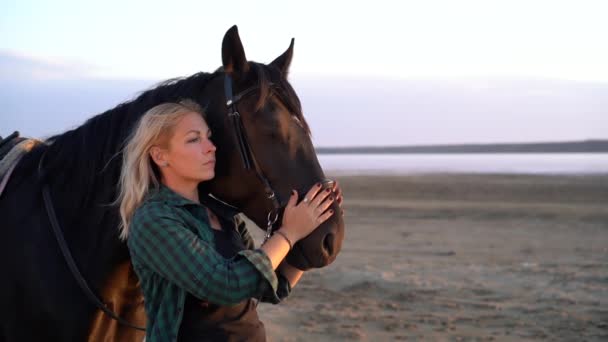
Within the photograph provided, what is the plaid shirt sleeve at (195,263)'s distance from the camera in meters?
1.98

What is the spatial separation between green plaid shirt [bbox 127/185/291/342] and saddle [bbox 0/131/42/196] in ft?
2.93

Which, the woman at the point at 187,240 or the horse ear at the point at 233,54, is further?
the horse ear at the point at 233,54

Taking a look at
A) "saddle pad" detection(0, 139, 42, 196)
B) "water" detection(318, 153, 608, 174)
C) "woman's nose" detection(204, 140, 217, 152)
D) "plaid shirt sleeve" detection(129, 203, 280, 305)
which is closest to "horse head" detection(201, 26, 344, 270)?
"woman's nose" detection(204, 140, 217, 152)

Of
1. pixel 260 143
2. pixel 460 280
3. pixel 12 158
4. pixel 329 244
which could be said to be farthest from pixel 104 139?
pixel 460 280

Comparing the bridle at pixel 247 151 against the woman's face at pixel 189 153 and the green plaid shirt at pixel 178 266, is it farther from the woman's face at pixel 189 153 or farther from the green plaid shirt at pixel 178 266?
the green plaid shirt at pixel 178 266

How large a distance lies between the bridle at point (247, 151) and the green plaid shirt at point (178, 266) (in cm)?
24

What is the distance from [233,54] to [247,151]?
1.23 ft

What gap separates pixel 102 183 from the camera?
2.59 meters

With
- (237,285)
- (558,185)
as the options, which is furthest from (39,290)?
(558,185)

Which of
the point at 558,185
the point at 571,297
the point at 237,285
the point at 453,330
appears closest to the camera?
the point at 237,285

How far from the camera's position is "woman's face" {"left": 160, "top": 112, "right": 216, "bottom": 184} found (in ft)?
7.24

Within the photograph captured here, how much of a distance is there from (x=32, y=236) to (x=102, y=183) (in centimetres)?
34

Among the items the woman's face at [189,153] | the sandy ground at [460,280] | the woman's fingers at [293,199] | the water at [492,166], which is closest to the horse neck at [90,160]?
the woman's face at [189,153]

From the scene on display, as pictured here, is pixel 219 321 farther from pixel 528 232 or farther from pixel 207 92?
pixel 528 232
